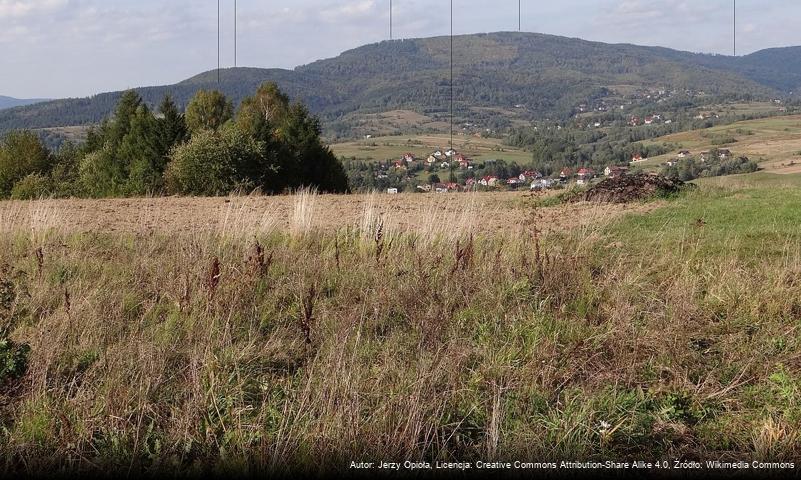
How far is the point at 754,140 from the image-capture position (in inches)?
2026

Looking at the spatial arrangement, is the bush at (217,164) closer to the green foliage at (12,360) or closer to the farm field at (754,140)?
the green foliage at (12,360)

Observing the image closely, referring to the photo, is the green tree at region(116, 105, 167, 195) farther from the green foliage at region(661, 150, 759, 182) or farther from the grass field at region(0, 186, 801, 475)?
the grass field at region(0, 186, 801, 475)

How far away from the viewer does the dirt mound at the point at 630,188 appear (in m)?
13.0

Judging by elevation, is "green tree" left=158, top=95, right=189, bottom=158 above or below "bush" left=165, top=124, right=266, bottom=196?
above

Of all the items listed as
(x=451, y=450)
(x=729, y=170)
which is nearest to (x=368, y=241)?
(x=451, y=450)

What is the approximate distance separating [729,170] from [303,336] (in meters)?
31.9

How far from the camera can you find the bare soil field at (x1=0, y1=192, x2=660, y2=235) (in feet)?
26.7

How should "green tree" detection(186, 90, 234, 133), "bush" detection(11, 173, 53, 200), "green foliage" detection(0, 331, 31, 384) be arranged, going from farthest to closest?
"green tree" detection(186, 90, 234, 133)
"bush" detection(11, 173, 53, 200)
"green foliage" detection(0, 331, 31, 384)

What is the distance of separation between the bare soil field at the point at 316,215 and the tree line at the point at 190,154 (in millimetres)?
9749

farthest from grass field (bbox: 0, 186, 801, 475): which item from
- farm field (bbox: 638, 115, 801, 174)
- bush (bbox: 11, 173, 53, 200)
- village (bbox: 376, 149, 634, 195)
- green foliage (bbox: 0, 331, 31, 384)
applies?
farm field (bbox: 638, 115, 801, 174)

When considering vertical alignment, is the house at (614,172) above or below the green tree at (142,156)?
below

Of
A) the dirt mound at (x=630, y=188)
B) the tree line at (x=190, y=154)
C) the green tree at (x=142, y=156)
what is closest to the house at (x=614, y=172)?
the dirt mound at (x=630, y=188)

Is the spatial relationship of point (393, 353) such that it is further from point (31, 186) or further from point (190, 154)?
point (31, 186)

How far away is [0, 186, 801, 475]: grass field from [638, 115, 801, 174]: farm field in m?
32.2
